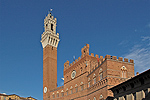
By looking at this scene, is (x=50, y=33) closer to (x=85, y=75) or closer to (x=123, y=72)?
(x=85, y=75)

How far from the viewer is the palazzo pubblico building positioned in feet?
97.8

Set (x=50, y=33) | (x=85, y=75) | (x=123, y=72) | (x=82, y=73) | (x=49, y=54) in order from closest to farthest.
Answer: (x=123, y=72)
(x=85, y=75)
(x=82, y=73)
(x=49, y=54)
(x=50, y=33)

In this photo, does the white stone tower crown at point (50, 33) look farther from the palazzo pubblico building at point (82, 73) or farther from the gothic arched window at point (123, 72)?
the gothic arched window at point (123, 72)

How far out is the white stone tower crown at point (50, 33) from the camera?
59941 mm

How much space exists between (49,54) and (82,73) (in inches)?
767

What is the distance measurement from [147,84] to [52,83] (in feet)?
125

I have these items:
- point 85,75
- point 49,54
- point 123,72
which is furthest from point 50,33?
point 123,72

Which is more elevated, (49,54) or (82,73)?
(49,54)

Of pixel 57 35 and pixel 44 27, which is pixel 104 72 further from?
pixel 44 27

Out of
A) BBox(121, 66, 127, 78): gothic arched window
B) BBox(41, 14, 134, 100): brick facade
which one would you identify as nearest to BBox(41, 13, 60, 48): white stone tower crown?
BBox(41, 14, 134, 100): brick facade

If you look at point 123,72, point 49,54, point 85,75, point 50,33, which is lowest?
point 123,72

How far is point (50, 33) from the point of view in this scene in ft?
199

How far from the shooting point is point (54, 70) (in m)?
57.3

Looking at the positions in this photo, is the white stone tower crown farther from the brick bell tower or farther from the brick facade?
the brick facade
